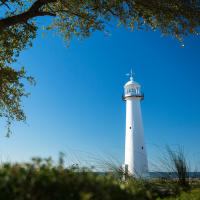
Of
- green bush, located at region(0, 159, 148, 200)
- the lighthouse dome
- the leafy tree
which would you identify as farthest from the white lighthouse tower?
green bush, located at region(0, 159, 148, 200)

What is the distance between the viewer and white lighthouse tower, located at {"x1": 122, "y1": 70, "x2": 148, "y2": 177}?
811 inches

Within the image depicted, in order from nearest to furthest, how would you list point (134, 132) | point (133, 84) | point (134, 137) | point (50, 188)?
point (50, 188), point (134, 137), point (134, 132), point (133, 84)

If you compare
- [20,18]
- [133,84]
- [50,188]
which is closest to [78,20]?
[20,18]

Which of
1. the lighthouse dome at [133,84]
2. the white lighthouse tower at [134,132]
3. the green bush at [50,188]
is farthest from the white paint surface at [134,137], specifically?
the green bush at [50,188]

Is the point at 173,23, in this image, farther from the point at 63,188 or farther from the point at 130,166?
the point at 130,166

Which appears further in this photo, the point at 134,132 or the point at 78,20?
the point at 134,132

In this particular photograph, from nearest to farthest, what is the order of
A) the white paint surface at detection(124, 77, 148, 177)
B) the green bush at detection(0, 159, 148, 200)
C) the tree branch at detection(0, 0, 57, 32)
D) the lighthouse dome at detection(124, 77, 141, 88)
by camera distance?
1. the green bush at detection(0, 159, 148, 200)
2. the tree branch at detection(0, 0, 57, 32)
3. the white paint surface at detection(124, 77, 148, 177)
4. the lighthouse dome at detection(124, 77, 141, 88)

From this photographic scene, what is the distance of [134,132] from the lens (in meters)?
21.7

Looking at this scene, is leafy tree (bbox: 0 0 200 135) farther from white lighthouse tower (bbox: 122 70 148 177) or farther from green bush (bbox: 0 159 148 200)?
white lighthouse tower (bbox: 122 70 148 177)

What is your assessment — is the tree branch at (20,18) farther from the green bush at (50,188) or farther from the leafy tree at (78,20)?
the green bush at (50,188)

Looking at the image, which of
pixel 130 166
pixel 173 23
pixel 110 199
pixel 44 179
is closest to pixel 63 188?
pixel 44 179

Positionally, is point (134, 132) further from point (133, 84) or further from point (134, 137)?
point (133, 84)

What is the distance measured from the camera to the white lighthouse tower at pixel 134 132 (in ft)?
67.6

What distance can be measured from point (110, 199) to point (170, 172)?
517cm
